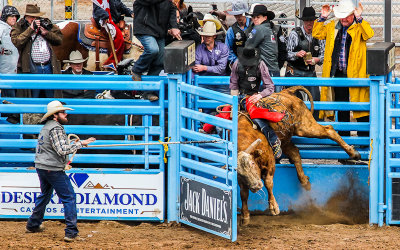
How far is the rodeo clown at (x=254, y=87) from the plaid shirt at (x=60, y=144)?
2.08m

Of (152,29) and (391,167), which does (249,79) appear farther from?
(391,167)

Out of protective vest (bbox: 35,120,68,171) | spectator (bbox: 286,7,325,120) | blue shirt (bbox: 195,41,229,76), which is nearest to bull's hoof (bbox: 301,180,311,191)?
spectator (bbox: 286,7,325,120)

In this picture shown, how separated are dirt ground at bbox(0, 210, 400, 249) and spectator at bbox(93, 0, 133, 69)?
435 cm

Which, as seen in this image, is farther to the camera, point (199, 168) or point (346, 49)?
point (346, 49)

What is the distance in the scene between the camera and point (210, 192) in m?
8.70

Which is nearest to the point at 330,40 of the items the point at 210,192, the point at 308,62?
the point at 308,62

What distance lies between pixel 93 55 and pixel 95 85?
4.41 m

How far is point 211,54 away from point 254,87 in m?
1.99

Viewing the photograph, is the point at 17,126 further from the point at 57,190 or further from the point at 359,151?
the point at 359,151

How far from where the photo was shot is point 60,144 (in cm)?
841

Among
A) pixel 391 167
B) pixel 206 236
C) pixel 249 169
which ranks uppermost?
pixel 249 169

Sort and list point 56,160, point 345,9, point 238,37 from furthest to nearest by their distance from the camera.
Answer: point 238,37 < point 345,9 < point 56,160

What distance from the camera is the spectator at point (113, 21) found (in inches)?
515

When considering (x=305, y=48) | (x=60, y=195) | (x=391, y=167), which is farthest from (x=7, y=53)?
(x=391, y=167)
